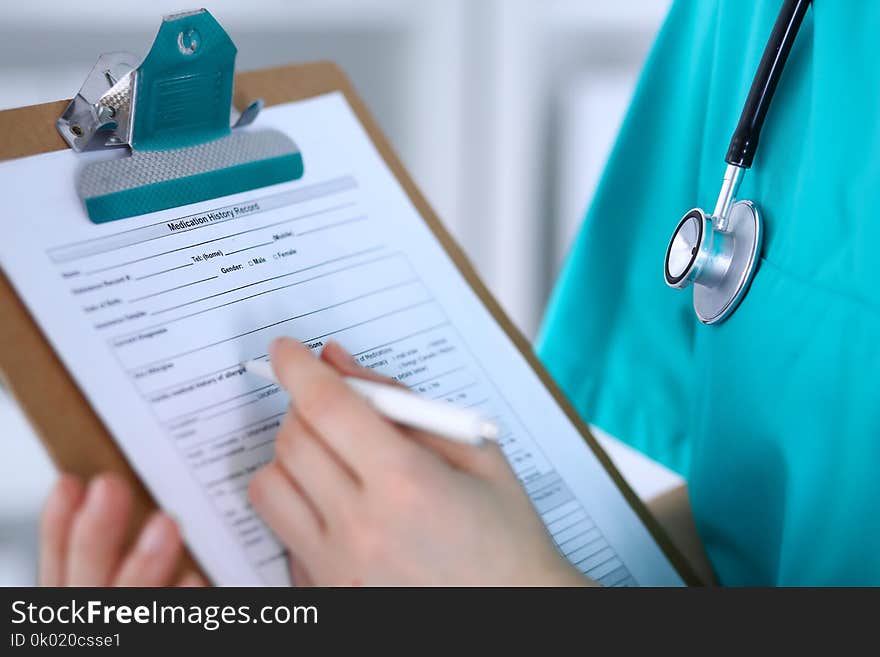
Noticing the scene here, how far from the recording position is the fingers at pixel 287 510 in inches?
16.8

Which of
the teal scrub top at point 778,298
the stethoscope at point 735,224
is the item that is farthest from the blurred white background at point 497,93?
the stethoscope at point 735,224

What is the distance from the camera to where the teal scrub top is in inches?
21.2

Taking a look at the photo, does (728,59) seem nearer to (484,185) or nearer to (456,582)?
(456,582)

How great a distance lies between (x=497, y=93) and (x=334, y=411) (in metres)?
1.53

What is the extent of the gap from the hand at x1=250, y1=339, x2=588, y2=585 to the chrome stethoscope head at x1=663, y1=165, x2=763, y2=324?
23 cm

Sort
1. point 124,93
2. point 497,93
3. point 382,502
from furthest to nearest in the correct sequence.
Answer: point 497,93, point 124,93, point 382,502

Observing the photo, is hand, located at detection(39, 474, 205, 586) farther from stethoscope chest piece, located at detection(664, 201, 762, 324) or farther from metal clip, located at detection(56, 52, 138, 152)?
stethoscope chest piece, located at detection(664, 201, 762, 324)

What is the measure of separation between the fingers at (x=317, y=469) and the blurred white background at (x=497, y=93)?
1.06 m

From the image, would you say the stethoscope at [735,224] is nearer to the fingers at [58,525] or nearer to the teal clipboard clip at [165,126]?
the teal clipboard clip at [165,126]

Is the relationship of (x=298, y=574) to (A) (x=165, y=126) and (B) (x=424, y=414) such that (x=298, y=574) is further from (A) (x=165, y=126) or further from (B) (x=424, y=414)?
(A) (x=165, y=126)

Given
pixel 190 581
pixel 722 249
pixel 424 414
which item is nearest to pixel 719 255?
pixel 722 249

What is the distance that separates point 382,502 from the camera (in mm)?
405
